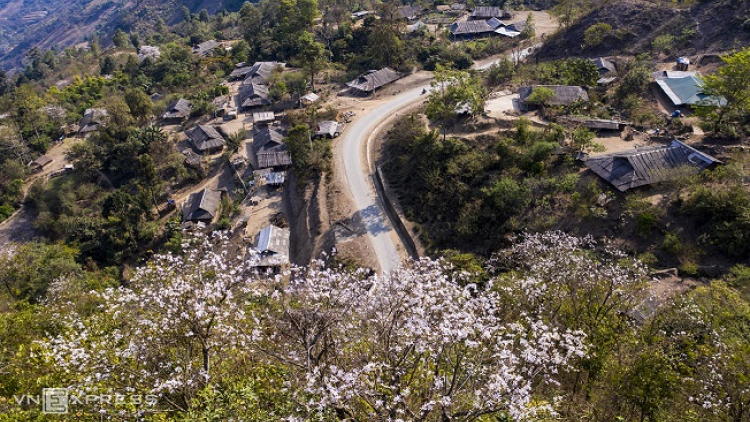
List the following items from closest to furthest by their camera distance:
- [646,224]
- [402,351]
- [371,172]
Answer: [402,351]
[646,224]
[371,172]

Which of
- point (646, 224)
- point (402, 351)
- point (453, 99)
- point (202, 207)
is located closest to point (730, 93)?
point (646, 224)

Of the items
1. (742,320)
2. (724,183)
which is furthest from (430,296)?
(724,183)

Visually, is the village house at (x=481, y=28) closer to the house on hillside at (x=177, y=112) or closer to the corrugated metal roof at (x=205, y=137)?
the corrugated metal roof at (x=205, y=137)

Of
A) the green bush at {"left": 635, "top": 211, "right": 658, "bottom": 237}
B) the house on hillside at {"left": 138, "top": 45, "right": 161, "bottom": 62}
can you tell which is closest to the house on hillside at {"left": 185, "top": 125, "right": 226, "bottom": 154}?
the house on hillside at {"left": 138, "top": 45, "right": 161, "bottom": 62}

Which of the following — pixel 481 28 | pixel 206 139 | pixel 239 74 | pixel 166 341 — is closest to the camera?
pixel 166 341

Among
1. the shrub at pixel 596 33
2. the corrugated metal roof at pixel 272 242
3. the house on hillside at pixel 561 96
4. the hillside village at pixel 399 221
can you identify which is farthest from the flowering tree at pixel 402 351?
the shrub at pixel 596 33

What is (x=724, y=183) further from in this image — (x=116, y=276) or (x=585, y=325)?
(x=116, y=276)

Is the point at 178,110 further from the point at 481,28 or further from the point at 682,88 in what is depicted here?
the point at 682,88
